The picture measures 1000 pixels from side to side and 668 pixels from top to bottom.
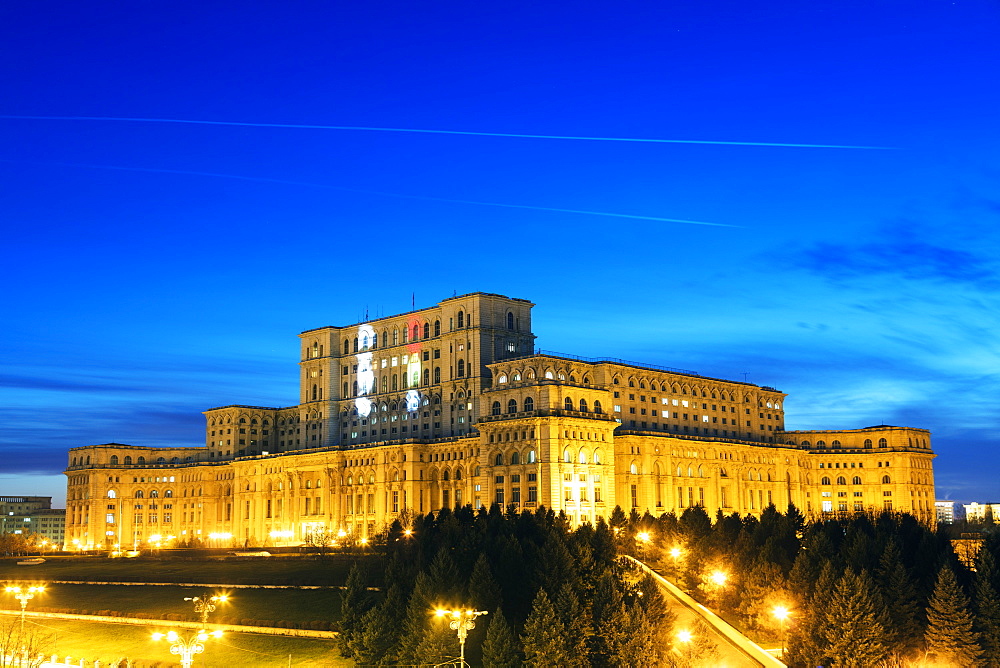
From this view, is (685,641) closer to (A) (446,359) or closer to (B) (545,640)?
(B) (545,640)

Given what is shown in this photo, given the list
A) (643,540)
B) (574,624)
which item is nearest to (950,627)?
(574,624)

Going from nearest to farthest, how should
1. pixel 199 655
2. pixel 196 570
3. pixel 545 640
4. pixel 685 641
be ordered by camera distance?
1. pixel 545 640
2. pixel 685 641
3. pixel 199 655
4. pixel 196 570

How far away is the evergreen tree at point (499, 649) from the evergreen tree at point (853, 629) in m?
22.2

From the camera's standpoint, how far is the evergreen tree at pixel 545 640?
269 ft

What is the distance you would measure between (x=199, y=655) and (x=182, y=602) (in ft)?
71.9

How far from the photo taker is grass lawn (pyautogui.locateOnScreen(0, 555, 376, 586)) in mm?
126875

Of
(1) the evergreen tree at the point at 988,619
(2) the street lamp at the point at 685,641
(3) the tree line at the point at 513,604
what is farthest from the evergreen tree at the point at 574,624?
(1) the evergreen tree at the point at 988,619

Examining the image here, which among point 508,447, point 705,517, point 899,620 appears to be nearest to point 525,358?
point 508,447

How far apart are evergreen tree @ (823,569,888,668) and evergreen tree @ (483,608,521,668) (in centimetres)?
2222

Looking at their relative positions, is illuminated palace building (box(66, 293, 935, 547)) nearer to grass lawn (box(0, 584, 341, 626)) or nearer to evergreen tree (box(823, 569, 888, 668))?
grass lawn (box(0, 584, 341, 626))

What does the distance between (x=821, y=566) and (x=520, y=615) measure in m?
25.1

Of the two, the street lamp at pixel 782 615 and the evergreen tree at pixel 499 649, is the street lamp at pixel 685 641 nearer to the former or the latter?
the street lamp at pixel 782 615

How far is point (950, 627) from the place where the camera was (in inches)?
3361

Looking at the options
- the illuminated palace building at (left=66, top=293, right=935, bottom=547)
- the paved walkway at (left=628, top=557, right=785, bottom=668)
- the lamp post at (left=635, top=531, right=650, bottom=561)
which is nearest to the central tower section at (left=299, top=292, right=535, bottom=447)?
the illuminated palace building at (left=66, top=293, right=935, bottom=547)
